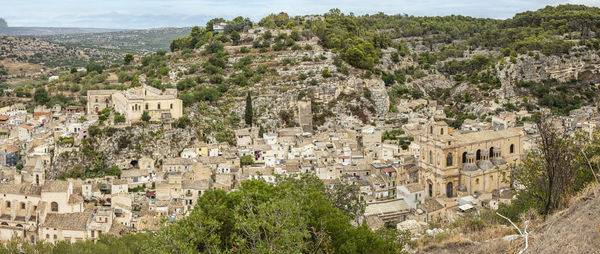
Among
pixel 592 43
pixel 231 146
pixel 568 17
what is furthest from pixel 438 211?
pixel 568 17

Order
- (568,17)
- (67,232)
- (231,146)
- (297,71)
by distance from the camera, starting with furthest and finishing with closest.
Answer: (568,17)
(297,71)
(231,146)
(67,232)

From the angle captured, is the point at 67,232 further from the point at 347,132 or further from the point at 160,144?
the point at 347,132

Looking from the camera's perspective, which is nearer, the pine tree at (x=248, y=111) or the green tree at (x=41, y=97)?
the pine tree at (x=248, y=111)

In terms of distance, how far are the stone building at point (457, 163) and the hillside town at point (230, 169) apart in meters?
0.06

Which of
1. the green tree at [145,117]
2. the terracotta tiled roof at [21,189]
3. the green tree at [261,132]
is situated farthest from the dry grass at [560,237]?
the green tree at [145,117]

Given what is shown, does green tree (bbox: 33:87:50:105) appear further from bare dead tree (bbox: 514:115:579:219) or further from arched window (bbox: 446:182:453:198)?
bare dead tree (bbox: 514:115:579:219)

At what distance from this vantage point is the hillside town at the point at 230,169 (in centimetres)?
2275

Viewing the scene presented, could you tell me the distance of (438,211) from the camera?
79.8ft

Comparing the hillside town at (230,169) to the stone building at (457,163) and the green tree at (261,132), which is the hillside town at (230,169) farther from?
the green tree at (261,132)

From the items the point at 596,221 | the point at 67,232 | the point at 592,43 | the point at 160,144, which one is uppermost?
the point at 592,43

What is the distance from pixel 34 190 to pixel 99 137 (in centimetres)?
991

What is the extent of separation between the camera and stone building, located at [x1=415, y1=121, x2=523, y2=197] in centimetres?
2697

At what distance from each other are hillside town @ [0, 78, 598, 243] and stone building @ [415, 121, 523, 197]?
0.19ft

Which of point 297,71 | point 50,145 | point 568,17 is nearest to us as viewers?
point 50,145
